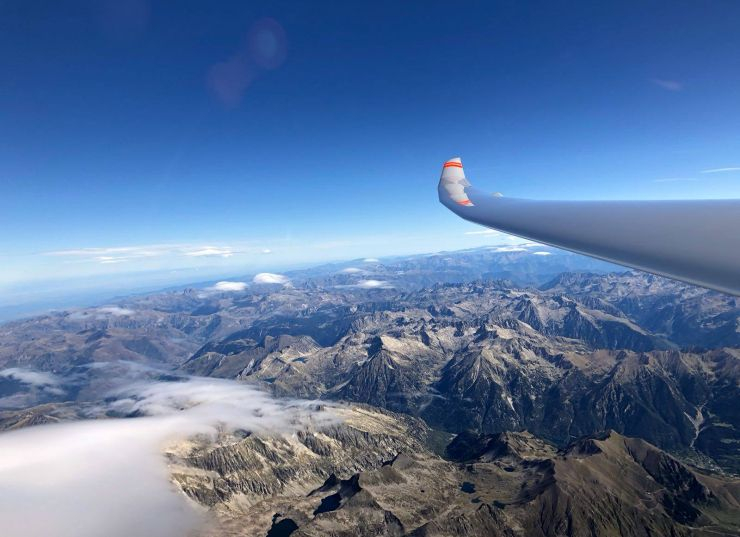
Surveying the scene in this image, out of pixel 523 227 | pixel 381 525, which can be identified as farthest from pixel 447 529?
pixel 523 227

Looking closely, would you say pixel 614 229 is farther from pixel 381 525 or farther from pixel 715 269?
pixel 381 525

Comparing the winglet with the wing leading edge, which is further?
the winglet

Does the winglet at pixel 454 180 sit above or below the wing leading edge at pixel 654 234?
above

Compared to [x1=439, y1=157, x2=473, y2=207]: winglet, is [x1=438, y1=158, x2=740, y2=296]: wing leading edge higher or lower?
lower

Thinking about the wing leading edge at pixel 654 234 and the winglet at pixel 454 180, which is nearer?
the wing leading edge at pixel 654 234
